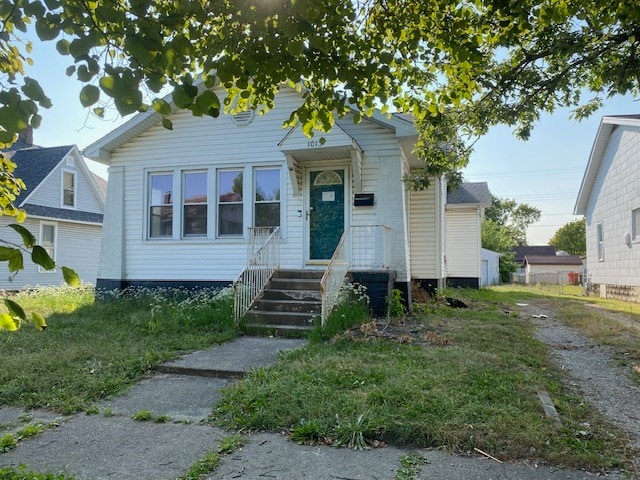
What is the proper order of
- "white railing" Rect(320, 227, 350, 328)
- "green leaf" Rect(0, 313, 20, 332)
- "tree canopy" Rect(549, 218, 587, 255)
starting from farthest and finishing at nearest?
"tree canopy" Rect(549, 218, 587, 255) < "white railing" Rect(320, 227, 350, 328) < "green leaf" Rect(0, 313, 20, 332)

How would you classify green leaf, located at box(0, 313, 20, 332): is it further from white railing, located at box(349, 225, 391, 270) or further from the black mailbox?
the black mailbox

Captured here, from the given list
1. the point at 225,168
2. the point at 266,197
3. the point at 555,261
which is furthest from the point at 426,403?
the point at 555,261

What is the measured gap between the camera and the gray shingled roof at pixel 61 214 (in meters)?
17.9

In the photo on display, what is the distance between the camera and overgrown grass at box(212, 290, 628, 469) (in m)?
3.23

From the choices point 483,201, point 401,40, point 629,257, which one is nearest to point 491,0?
point 401,40

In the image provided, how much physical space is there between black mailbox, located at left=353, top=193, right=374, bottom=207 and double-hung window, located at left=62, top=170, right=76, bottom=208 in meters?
16.4

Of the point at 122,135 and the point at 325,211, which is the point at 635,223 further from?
the point at 122,135

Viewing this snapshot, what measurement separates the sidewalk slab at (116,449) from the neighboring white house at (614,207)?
13.5 m

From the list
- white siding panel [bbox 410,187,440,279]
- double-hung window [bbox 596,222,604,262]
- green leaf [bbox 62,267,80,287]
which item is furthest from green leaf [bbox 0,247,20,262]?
double-hung window [bbox 596,222,604,262]

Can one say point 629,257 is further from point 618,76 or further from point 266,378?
point 266,378

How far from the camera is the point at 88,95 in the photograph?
6.53 ft

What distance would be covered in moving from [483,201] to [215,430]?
1712 centimetres

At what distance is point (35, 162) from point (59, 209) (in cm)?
254

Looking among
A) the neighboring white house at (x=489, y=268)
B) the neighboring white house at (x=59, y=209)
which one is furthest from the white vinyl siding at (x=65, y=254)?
the neighboring white house at (x=489, y=268)
